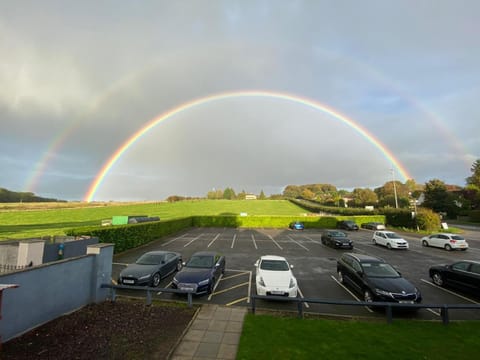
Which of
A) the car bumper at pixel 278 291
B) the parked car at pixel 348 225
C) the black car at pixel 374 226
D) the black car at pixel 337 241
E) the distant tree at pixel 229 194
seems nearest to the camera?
the car bumper at pixel 278 291

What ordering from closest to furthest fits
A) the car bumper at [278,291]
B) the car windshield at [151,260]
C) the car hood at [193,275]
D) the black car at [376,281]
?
the black car at [376,281], the car bumper at [278,291], the car hood at [193,275], the car windshield at [151,260]

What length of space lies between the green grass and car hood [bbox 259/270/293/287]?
7.17 ft

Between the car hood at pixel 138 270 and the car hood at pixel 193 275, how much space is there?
5.66 ft

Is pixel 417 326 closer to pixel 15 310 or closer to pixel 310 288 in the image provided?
pixel 310 288

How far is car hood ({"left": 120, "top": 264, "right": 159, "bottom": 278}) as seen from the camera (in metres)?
11.1

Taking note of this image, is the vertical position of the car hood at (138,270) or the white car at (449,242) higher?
the car hood at (138,270)

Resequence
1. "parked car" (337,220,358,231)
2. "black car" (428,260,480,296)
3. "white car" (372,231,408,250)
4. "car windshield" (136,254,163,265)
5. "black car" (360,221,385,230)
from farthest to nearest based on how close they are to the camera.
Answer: "parked car" (337,220,358,231) → "black car" (360,221,385,230) → "white car" (372,231,408,250) → "car windshield" (136,254,163,265) → "black car" (428,260,480,296)

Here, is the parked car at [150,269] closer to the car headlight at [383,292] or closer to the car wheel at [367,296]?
the car wheel at [367,296]

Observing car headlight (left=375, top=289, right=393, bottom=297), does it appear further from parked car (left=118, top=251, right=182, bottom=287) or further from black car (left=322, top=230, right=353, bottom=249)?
black car (left=322, top=230, right=353, bottom=249)

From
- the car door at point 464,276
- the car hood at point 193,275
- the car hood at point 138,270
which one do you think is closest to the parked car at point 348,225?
the car door at point 464,276

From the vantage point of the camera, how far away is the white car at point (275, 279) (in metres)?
9.65

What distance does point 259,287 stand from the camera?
9.97m

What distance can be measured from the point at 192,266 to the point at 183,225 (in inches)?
1153

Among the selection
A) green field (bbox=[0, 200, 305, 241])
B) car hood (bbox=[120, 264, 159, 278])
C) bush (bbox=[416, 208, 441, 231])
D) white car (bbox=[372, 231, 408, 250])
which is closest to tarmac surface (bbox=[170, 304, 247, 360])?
car hood (bbox=[120, 264, 159, 278])
